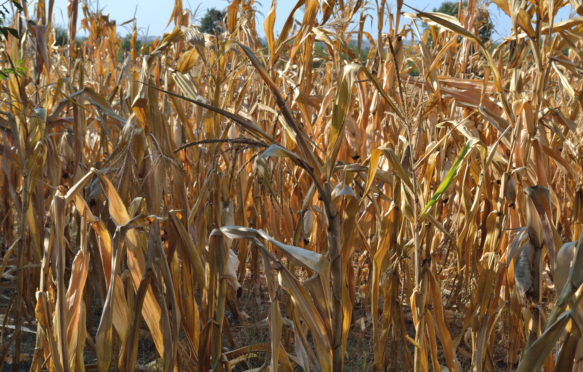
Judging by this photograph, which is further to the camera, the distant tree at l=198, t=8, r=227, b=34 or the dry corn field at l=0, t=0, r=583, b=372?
the distant tree at l=198, t=8, r=227, b=34

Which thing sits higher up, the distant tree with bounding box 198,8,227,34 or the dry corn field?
the distant tree with bounding box 198,8,227,34

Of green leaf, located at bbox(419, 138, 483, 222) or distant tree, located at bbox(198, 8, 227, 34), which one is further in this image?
distant tree, located at bbox(198, 8, 227, 34)

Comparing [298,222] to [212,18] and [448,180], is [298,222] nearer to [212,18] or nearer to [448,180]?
[448,180]

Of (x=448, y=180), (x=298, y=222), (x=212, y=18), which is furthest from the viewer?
(x=212, y=18)

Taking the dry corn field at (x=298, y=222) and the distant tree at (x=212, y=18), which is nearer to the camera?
the dry corn field at (x=298, y=222)

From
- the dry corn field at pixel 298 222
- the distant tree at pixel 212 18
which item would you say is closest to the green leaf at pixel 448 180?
the dry corn field at pixel 298 222

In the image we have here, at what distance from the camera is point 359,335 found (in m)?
1.68

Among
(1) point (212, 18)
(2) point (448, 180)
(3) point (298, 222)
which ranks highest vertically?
(1) point (212, 18)

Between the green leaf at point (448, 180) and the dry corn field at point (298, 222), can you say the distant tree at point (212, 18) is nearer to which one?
the dry corn field at point (298, 222)

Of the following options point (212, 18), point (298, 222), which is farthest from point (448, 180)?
point (212, 18)

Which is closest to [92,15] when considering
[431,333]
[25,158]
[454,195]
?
[25,158]

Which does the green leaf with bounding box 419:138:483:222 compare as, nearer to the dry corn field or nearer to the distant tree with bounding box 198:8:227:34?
the dry corn field

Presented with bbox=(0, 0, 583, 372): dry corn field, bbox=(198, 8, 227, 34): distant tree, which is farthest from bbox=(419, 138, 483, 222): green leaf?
bbox=(198, 8, 227, 34): distant tree

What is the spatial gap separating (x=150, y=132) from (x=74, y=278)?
347 mm
